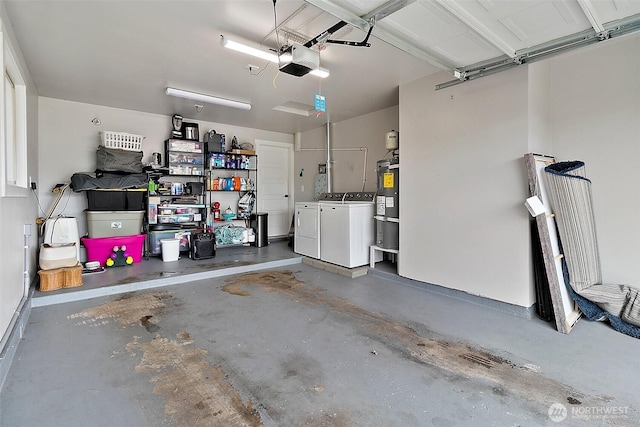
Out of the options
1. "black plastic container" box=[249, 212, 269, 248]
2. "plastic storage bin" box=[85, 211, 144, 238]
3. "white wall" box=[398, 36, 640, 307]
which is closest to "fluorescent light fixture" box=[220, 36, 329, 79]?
"white wall" box=[398, 36, 640, 307]

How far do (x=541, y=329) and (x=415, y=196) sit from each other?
6.06ft

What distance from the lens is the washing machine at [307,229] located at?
16.7 ft

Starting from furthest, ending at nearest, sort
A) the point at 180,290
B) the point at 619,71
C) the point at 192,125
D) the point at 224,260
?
the point at 192,125 < the point at 224,260 < the point at 180,290 < the point at 619,71

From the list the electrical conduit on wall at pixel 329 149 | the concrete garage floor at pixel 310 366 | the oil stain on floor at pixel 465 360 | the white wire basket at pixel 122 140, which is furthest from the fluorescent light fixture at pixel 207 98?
the oil stain on floor at pixel 465 360

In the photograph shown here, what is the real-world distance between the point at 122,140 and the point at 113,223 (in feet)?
4.36

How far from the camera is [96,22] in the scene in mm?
2627

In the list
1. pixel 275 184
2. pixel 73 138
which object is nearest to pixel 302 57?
pixel 73 138

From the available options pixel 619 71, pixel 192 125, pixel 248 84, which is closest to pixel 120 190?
pixel 192 125

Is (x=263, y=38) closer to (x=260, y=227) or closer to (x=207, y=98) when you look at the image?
(x=207, y=98)

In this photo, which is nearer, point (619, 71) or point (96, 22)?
point (96, 22)

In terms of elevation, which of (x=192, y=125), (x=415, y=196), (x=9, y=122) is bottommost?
(x=415, y=196)

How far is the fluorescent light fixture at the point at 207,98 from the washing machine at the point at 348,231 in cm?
201

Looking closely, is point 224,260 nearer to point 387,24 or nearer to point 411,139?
point 411,139

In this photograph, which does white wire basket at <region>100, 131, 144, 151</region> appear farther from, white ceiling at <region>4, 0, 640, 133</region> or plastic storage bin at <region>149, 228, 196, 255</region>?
plastic storage bin at <region>149, 228, 196, 255</region>
